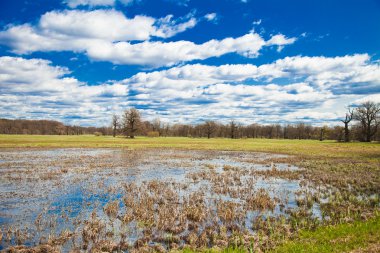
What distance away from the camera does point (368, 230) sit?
407 inches

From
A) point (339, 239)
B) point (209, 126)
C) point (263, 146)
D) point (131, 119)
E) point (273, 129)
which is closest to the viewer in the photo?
point (339, 239)

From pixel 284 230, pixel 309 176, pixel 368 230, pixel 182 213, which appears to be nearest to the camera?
pixel 368 230

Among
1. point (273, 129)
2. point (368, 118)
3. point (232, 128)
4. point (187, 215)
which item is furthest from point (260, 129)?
point (187, 215)

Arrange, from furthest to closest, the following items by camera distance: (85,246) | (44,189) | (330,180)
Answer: (330,180)
(44,189)
(85,246)

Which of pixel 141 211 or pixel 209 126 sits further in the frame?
pixel 209 126

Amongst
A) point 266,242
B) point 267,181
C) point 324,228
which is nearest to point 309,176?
point 267,181

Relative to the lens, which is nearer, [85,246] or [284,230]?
[85,246]

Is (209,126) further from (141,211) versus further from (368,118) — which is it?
(141,211)

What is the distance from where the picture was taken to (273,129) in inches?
7697

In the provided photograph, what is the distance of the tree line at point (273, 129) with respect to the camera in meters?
94.9

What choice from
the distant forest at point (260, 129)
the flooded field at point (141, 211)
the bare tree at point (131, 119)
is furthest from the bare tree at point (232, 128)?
the flooded field at point (141, 211)

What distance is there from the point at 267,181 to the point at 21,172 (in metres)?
22.9

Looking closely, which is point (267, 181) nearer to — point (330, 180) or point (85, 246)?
point (330, 180)

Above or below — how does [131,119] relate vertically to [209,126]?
above
